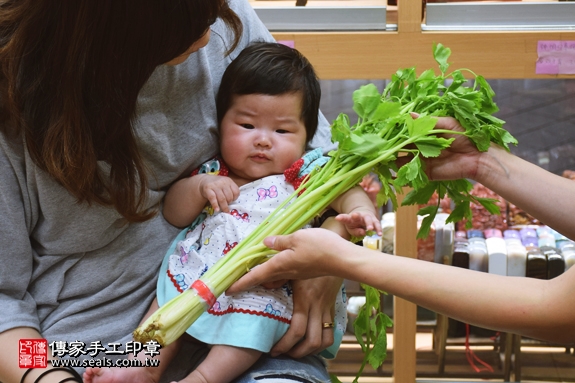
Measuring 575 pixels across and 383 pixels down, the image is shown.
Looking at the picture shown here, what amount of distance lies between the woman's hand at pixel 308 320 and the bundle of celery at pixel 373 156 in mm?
131

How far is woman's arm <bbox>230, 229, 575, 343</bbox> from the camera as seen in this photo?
1.18 meters

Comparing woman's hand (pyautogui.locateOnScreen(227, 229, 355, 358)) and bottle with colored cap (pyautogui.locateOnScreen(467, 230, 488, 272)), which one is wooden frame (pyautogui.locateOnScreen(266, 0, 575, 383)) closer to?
bottle with colored cap (pyautogui.locateOnScreen(467, 230, 488, 272))

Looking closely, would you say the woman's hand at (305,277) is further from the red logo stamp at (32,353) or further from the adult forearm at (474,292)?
the red logo stamp at (32,353)

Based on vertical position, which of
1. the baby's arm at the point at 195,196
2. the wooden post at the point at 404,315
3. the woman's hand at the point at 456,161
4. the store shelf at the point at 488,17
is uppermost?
the store shelf at the point at 488,17

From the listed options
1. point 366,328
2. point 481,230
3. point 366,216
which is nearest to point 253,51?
point 366,216

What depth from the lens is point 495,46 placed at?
2113 millimetres

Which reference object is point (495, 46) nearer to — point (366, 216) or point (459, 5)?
point (459, 5)

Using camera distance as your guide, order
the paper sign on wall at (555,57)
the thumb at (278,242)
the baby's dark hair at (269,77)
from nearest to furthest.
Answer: the thumb at (278,242)
the baby's dark hair at (269,77)
the paper sign on wall at (555,57)

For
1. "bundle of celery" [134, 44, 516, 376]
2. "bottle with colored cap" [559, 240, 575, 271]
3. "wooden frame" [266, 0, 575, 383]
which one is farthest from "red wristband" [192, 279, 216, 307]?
"bottle with colored cap" [559, 240, 575, 271]

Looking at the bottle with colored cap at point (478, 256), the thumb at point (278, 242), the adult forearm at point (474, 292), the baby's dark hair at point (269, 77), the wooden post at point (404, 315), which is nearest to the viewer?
the adult forearm at point (474, 292)

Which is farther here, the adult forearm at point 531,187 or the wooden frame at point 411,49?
the wooden frame at point 411,49

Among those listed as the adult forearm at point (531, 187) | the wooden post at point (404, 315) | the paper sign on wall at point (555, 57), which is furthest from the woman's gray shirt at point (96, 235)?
the paper sign on wall at point (555, 57)

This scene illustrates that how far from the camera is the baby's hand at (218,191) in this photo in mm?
1503

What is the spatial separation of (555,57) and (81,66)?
4.93 ft
